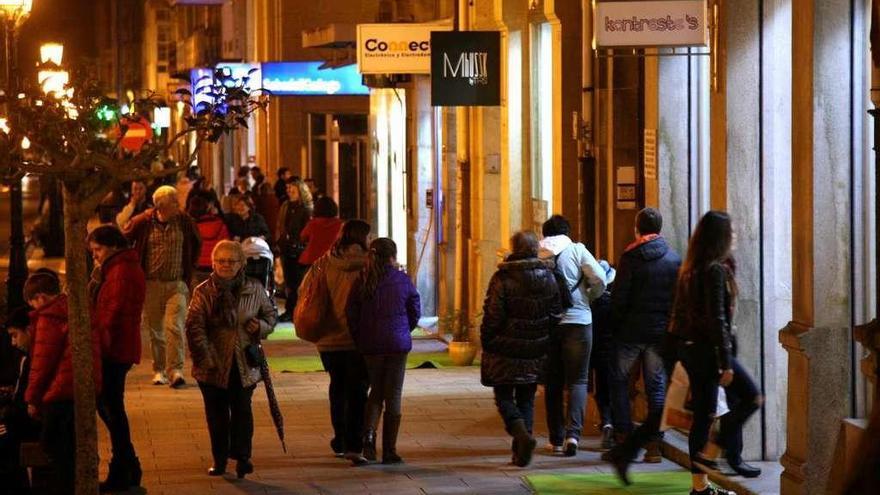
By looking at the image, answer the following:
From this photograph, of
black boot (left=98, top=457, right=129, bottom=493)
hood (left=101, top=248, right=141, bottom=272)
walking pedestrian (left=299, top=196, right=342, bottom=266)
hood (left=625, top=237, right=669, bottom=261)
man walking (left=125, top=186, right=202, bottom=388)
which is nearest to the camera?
black boot (left=98, top=457, right=129, bottom=493)

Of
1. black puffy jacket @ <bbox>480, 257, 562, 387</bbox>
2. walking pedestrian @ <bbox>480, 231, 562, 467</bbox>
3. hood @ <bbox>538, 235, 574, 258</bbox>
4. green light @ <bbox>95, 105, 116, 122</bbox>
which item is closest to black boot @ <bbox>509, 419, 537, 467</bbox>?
walking pedestrian @ <bbox>480, 231, 562, 467</bbox>

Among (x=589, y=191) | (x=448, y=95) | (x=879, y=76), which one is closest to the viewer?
(x=879, y=76)

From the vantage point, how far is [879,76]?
8.37 m

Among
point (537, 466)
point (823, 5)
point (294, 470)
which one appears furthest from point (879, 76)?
point (294, 470)

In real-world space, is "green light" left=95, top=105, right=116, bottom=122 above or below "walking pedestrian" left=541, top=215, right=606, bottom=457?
above

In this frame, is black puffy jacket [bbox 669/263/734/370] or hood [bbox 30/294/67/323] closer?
black puffy jacket [bbox 669/263/734/370]

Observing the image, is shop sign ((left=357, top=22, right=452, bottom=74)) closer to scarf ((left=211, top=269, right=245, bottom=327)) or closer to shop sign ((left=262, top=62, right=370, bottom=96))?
scarf ((left=211, top=269, right=245, bottom=327))

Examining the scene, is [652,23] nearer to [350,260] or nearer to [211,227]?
[350,260]

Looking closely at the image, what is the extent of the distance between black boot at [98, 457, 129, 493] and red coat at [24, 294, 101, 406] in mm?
1004

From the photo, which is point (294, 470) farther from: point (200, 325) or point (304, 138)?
point (304, 138)

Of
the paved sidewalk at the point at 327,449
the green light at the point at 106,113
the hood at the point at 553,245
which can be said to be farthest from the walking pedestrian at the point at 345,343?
the green light at the point at 106,113

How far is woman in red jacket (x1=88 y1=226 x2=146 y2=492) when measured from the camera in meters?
10.6

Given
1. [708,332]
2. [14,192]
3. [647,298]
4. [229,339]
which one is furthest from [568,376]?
[14,192]

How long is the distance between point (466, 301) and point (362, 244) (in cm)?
745
